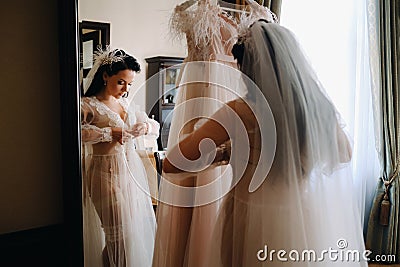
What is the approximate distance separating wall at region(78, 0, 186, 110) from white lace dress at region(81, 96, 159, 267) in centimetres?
15

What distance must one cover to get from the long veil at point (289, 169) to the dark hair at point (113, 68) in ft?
1.24

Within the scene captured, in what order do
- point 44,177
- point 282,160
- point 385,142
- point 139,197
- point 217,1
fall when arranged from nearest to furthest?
point 282,160
point 44,177
point 139,197
point 217,1
point 385,142

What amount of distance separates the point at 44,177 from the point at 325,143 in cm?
86

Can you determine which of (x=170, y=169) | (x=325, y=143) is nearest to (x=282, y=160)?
(x=325, y=143)

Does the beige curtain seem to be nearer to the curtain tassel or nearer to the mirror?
the curtain tassel

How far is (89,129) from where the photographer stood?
126 cm

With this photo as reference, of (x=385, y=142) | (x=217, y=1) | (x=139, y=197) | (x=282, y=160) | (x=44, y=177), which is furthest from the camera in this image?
(x=385, y=142)

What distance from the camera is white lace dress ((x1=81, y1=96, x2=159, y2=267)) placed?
50.0 inches

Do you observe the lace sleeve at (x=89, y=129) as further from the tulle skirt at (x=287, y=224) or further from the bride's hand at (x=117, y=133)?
the tulle skirt at (x=287, y=224)

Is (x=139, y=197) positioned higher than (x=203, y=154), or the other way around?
(x=203, y=154)

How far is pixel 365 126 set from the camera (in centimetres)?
256

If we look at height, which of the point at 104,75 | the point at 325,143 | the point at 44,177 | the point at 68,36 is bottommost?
the point at 44,177

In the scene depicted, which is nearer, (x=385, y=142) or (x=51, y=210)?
(x=51, y=210)

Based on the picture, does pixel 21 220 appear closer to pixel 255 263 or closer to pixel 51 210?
pixel 51 210
